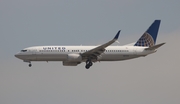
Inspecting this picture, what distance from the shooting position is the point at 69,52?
8700cm

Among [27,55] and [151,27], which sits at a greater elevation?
[151,27]

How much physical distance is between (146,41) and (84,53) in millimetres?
14679

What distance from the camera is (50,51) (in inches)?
3378

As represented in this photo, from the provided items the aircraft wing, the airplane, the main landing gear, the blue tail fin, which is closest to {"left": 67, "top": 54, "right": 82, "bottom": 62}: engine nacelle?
the airplane

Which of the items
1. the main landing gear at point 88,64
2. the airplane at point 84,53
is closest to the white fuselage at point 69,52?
the airplane at point 84,53

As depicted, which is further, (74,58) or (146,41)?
(146,41)

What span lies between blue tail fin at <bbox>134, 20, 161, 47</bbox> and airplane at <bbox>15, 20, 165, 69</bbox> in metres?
2.16

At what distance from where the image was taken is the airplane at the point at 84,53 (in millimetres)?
85812

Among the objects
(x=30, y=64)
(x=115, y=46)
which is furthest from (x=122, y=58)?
(x=30, y=64)

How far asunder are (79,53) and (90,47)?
2638mm

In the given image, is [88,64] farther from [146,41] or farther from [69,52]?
[146,41]

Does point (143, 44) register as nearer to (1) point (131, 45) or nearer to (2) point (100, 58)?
(1) point (131, 45)

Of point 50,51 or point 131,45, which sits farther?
point 131,45

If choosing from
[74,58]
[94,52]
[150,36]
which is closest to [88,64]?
[94,52]
